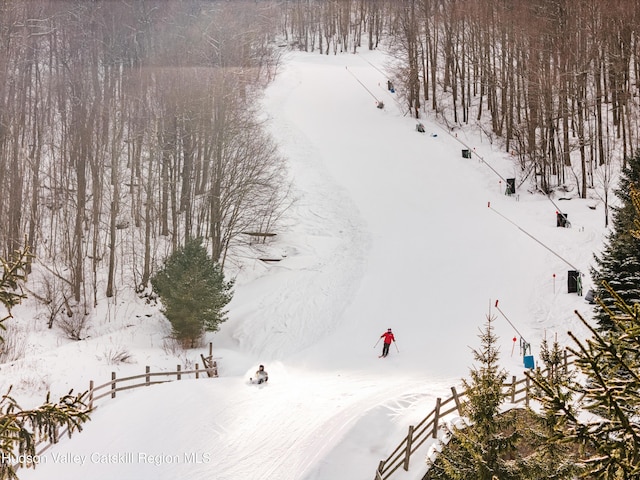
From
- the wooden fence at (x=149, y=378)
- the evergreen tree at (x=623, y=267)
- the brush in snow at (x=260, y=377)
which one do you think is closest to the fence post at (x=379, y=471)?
the brush in snow at (x=260, y=377)

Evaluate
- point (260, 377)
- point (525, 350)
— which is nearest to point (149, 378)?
point (260, 377)

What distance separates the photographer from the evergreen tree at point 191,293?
2044 centimetres

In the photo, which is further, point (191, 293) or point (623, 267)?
point (191, 293)

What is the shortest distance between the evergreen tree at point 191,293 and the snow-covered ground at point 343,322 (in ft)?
3.31

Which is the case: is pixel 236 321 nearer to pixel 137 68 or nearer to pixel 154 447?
pixel 154 447

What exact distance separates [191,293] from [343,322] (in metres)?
6.41

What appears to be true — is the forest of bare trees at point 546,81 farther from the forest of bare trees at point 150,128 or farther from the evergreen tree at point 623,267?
the evergreen tree at point 623,267

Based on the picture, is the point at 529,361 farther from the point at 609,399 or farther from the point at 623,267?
the point at 609,399

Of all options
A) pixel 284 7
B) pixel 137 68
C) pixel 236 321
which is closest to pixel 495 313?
pixel 236 321

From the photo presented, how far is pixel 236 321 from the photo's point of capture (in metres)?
22.8

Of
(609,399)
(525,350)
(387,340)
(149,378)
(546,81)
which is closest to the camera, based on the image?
(609,399)

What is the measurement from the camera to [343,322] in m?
22.8

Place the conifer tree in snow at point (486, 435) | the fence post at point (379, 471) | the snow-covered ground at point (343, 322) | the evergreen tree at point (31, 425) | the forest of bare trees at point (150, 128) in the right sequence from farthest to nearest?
the forest of bare trees at point (150, 128)
the snow-covered ground at point (343, 322)
the fence post at point (379, 471)
the conifer tree in snow at point (486, 435)
the evergreen tree at point (31, 425)

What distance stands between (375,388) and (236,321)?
26.0 ft
